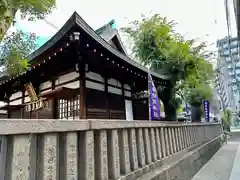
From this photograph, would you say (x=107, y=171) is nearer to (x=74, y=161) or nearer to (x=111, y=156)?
(x=111, y=156)

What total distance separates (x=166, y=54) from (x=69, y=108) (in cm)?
363

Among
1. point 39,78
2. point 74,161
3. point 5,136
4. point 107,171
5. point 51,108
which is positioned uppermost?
point 39,78

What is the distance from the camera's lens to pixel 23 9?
476 centimetres

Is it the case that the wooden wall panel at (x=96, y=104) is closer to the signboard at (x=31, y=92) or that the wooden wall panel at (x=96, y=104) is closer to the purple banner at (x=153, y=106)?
the signboard at (x=31, y=92)

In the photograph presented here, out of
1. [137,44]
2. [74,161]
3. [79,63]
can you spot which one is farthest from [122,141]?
[137,44]

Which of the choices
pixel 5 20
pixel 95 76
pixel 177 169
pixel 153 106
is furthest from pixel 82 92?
pixel 177 169

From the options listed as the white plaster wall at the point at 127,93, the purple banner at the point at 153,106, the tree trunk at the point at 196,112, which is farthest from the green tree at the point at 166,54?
the tree trunk at the point at 196,112

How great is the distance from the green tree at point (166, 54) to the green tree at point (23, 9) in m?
4.02

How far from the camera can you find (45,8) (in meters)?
4.70

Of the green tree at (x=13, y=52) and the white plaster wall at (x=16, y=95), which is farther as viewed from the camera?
the white plaster wall at (x=16, y=95)

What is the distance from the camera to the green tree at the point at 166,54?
304 inches

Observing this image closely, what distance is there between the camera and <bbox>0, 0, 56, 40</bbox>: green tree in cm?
381

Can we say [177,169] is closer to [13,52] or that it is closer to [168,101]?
[13,52]

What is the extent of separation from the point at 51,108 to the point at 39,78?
1.12 meters
